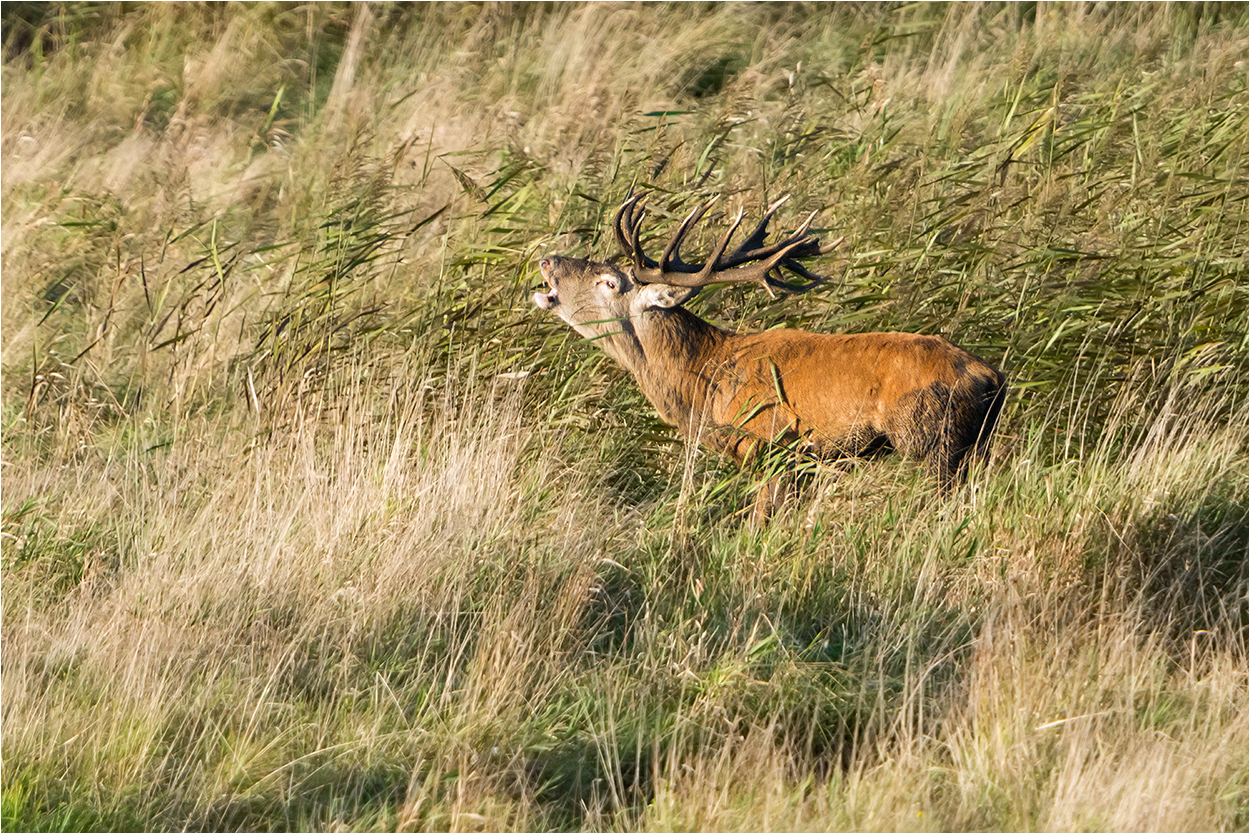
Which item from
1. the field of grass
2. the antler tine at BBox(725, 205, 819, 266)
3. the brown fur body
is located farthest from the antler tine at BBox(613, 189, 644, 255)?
the antler tine at BBox(725, 205, 819, 266)

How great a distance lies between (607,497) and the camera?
5.39 meters

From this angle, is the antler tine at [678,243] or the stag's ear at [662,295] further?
the stag's ear at [662,295]

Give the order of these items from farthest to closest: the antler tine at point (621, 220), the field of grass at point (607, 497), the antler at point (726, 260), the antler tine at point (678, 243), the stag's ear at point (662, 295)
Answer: the stag's ear at point (662, 295) → the antler tine at point (621, 220) → the antler at point (726, 260) → the antler tine at point (678, 243) → the field of grass at point (607, 497)

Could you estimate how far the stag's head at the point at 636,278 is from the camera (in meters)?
5.66

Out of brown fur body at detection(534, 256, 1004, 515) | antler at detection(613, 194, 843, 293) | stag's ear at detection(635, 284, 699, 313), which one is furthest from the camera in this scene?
stag's ear at detection(635, 284, 699, 313)

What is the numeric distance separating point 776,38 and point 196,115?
14.6 ft

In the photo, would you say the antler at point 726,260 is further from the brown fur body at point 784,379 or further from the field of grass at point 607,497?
the field of grass at point 607,497

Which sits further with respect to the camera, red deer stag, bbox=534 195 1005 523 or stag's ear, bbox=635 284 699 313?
stag's ear, bbox=635 284 699 313

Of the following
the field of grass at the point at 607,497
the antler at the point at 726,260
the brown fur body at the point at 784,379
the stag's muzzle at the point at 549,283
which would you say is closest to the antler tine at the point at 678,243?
the antler at the point at 726,260

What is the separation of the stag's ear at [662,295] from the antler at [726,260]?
0.03 meters

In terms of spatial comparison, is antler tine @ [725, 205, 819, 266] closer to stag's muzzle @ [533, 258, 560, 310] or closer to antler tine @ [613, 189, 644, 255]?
antler tine @ [613, 189, 644, 255]

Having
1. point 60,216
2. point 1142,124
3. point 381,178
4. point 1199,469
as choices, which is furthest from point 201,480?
point 1142,124

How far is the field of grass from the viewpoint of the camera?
149 inches

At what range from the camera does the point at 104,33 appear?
11.1 meters
